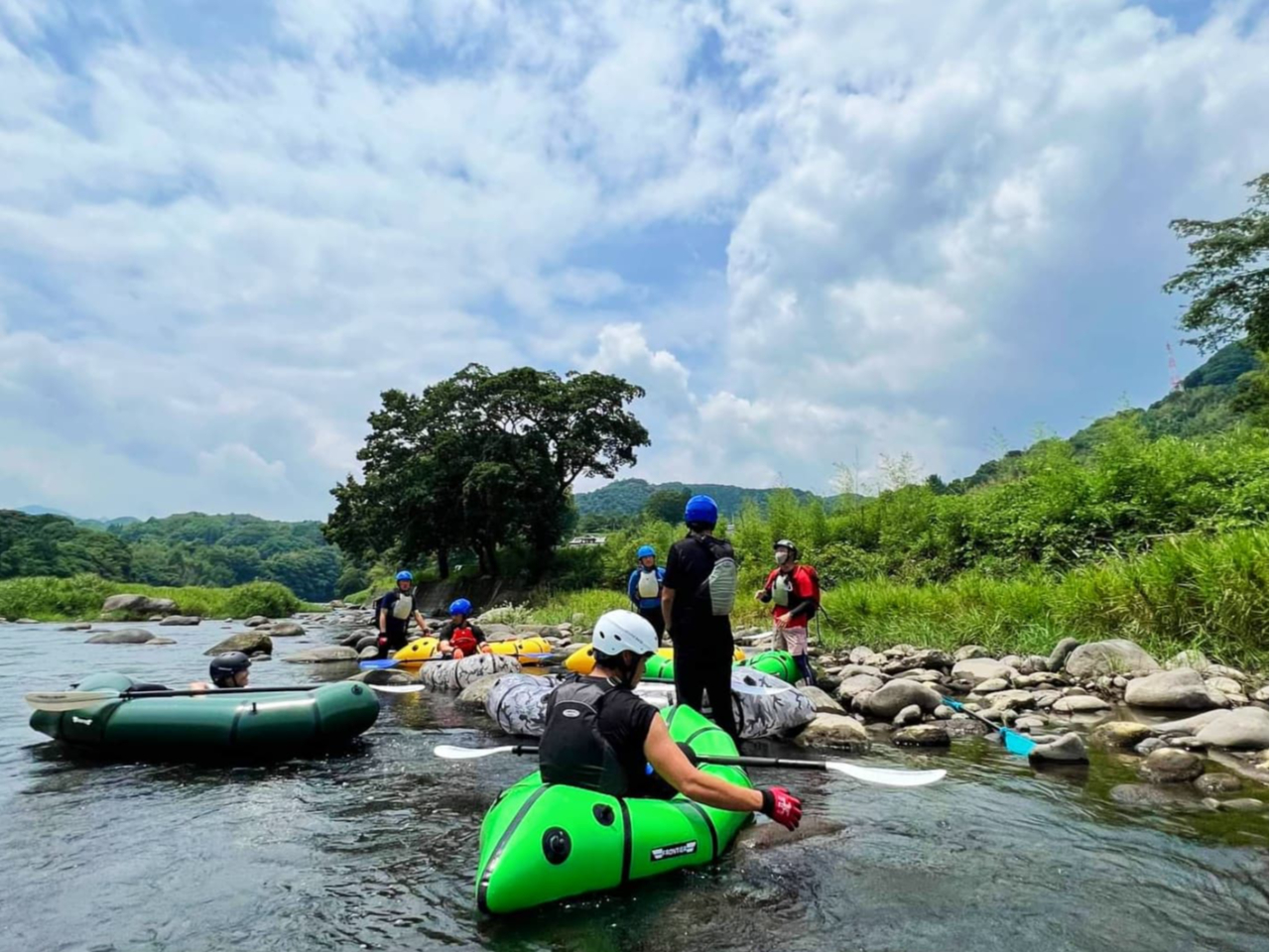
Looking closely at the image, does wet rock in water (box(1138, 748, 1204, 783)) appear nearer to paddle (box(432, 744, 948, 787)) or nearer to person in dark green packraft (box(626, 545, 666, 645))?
paddle (box(432, 744, 948, 787))

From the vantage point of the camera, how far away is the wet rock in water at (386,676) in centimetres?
1125

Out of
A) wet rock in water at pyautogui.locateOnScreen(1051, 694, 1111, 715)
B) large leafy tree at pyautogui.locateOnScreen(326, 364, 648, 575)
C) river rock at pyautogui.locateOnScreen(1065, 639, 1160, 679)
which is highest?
large leafy tree at pyautogui.locateOnScreen(326, 364, 648, 575)

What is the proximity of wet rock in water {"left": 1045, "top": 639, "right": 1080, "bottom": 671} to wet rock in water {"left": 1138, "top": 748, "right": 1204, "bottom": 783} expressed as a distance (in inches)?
120

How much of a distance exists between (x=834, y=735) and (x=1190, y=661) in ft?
12.3

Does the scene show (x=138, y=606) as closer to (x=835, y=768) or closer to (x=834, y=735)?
(x=834, y=735)

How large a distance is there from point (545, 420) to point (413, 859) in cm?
2728

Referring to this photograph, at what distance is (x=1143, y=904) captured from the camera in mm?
3469


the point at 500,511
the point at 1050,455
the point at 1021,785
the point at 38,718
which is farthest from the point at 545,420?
the point at 1021,785

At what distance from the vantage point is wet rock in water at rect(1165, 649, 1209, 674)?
7246 millimetres

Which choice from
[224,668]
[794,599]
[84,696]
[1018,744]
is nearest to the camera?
[1018,744]

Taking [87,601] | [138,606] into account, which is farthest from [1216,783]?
[87,601]

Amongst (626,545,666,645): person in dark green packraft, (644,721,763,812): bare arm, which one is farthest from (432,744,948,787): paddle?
(626,545,666,645): person in dark green packraft

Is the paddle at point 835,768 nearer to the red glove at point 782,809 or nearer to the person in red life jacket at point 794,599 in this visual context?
the red glove at point 782,809

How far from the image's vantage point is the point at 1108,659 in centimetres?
779
